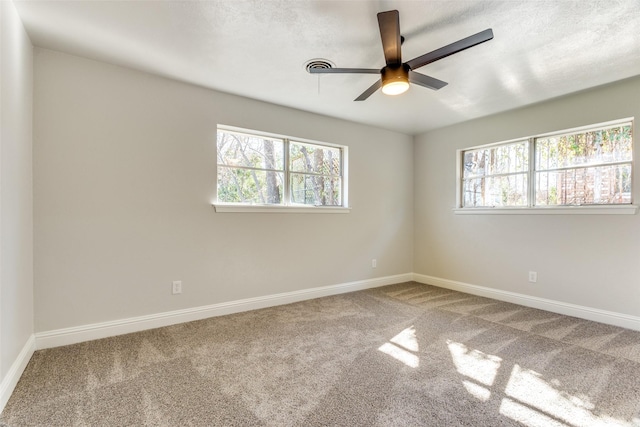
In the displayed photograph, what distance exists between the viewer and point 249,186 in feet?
11.7

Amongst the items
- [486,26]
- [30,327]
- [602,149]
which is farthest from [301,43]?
[602,149]

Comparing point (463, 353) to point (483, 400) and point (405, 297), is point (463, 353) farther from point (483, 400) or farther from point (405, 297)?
point (405, 297)

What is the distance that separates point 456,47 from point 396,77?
399 millimetres

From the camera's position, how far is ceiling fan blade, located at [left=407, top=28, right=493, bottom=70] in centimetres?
177

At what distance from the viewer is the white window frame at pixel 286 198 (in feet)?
10.9

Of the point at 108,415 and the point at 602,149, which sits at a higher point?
the point at 602,149

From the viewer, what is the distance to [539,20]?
2.06m

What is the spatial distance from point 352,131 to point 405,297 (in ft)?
7.88

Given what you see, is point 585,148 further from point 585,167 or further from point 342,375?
point 342,375

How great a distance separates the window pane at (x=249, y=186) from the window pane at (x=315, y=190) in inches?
8.5

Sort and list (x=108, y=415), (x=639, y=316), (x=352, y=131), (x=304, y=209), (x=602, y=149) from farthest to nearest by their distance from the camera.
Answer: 1. (x=352, y=131)
2. (x=304, y=209)
3. (x=602, y=149)
4. (x=639, y=316)
5. (x=108, y=415)

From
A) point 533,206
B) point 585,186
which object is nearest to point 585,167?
point 585,186

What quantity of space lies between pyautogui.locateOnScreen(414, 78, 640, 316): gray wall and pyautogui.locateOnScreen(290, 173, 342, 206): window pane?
5.06ft

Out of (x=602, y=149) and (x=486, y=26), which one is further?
(x=602, y=149)
